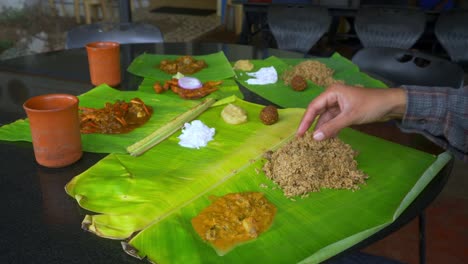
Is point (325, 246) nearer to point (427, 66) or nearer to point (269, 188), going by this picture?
point (269, 188)

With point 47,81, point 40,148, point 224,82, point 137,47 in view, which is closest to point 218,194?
point 40,148

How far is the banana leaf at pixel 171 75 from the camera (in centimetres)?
190

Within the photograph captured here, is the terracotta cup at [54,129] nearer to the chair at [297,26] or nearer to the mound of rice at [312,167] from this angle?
the mound of rice at [312,167]

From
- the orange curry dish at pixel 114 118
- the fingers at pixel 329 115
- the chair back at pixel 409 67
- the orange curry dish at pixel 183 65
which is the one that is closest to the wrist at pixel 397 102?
the fingers at pixel 329 115

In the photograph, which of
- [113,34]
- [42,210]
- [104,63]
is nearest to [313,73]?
[104,63]

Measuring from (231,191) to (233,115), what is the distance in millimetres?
433

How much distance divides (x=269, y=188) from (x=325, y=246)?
0.83ft

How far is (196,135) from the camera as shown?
1.28m

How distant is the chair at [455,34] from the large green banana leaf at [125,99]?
2.28 metres

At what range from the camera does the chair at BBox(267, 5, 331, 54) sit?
129 inches

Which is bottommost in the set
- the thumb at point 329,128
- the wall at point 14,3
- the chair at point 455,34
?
the chair at point 455,34

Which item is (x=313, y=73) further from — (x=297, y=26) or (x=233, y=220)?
(x=297, y=26)

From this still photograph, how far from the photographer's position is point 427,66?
2131 mm

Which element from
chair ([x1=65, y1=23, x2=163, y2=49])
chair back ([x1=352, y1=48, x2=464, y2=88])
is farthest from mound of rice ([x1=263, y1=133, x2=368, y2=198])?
chair ([x1=65, y1=23, x2=163, y2=49])
